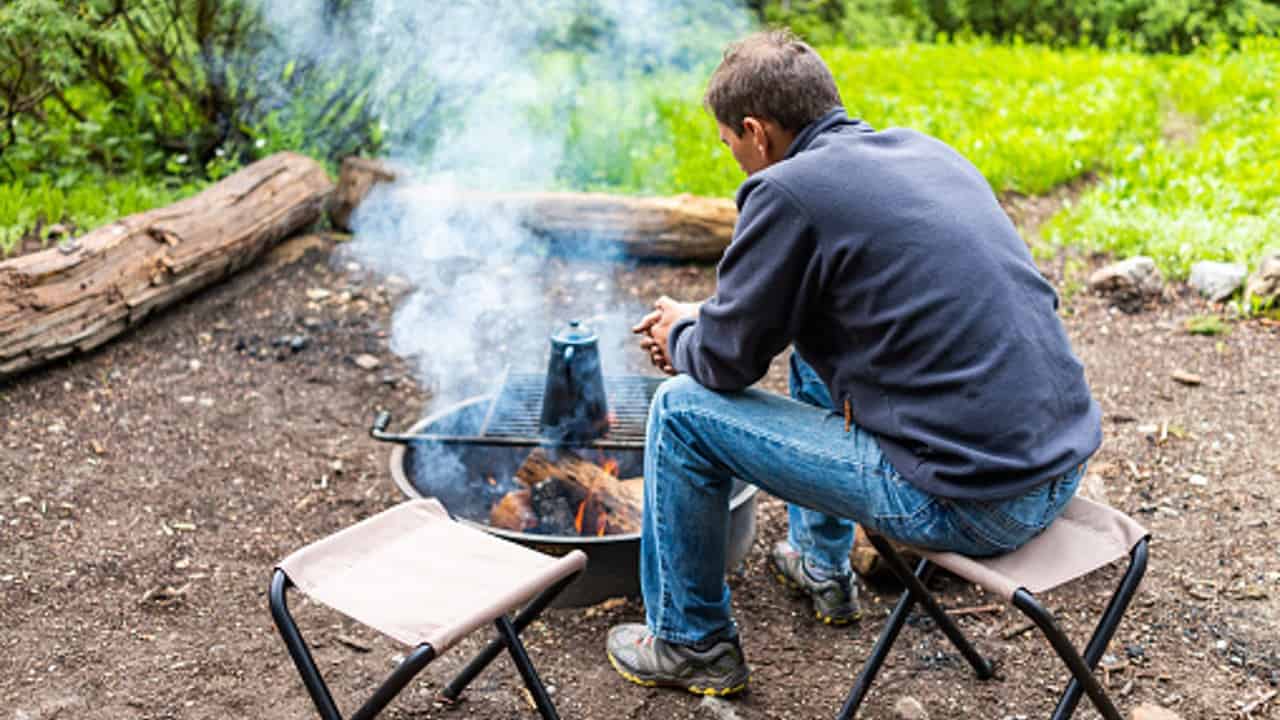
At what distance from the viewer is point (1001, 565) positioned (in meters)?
2.40

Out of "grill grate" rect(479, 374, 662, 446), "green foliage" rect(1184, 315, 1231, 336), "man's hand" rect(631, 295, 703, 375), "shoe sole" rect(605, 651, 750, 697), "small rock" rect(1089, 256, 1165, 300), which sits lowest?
"shoe sole" rect(605, 651, 750, 697)

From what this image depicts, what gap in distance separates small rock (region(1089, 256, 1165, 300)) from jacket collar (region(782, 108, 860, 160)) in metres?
3.47

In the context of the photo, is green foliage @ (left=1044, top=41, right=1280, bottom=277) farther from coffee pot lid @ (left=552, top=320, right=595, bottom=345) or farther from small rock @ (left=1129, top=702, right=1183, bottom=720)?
coffee pot lid @ (left=552, top=320, right=595, bottom=345)

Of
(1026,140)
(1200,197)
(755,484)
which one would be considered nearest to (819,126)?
(755,484)

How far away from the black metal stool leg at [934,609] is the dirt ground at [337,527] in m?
0.06

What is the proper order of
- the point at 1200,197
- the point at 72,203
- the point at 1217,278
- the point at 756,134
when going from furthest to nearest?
1. the point at 1200,197
2. the point at 72,203
3. the point at 1217,278
4. the point at 756,134

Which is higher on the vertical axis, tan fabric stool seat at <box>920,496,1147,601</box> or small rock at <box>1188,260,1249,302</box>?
tan fabric stool seat at <box>920,496,1147,601</box>

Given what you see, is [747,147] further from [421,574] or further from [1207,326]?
[1207,326]

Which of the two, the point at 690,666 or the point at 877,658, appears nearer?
the point at 877,658

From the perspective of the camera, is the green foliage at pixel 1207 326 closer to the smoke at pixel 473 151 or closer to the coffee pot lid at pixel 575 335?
the smoke at pixel 473 151

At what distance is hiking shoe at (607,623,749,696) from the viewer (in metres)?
2.95

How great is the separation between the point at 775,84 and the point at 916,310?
26.2 inches

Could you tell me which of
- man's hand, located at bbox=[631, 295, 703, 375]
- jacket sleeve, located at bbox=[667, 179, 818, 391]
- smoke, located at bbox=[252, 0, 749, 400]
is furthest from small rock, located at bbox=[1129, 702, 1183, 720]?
smoke, located at bbox=[252, 0, 749, 400]

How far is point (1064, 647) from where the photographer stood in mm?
2256
